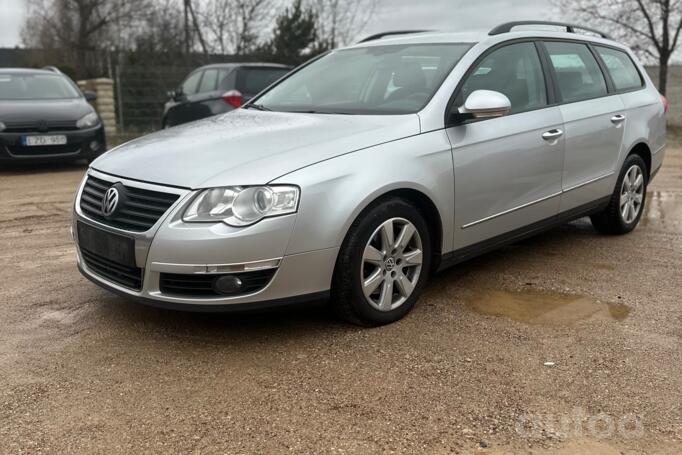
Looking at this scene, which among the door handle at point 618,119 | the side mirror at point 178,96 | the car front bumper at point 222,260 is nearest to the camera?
the car front bumper at point 222,260

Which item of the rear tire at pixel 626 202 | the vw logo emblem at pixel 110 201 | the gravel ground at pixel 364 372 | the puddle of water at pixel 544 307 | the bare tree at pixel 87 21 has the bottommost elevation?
the puddle of water at pixel 544 307

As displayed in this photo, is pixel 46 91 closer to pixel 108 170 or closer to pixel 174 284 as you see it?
pixel 108 170

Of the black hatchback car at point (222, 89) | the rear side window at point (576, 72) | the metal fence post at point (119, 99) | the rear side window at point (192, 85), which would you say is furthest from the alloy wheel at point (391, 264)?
the metal fence post at point (119, 99)

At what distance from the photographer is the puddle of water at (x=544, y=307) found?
370cm

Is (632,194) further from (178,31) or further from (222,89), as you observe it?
(178,31)

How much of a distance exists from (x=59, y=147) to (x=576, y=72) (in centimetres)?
704

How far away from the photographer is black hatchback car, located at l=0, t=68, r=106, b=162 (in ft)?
29.0

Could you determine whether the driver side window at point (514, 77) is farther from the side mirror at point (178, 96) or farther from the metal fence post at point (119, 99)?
the metal fence post at point (119, 99)

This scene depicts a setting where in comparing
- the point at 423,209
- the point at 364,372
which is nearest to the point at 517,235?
the point at 423,209

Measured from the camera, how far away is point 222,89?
10273 millimetres

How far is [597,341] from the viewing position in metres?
3.36

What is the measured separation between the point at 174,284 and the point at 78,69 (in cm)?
2185

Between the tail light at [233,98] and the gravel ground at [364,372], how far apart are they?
19.4 feet

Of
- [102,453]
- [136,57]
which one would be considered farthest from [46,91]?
[136,57]
